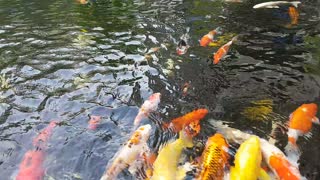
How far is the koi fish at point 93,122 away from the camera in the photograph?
6312mm

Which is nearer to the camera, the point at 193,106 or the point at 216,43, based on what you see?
the point at 193,106

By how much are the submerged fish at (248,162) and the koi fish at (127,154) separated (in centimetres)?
133

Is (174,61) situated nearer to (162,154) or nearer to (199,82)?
(199,82)

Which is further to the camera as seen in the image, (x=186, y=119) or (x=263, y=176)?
(x=186, y=119)

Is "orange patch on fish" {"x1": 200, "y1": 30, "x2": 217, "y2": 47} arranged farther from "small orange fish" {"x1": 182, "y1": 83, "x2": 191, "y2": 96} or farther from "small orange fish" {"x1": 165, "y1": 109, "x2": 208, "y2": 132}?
"small orange fish" {"x1": 165, "y1": 109, "x2": 208, "y2": 132}

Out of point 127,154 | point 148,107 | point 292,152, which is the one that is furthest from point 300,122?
point 127,154

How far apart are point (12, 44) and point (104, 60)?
295 centimetres

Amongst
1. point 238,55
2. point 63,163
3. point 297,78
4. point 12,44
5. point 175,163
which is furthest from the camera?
point 12,44

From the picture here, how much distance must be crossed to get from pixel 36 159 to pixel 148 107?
195cm

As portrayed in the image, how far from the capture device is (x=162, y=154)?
516 centimetres

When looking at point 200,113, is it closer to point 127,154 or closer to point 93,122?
point 127,154

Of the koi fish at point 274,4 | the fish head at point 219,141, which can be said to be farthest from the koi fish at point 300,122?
the koi fish at point 274,4

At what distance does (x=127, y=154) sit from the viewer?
5254 mm

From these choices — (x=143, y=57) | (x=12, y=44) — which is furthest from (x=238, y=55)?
(x=12, y=44)
